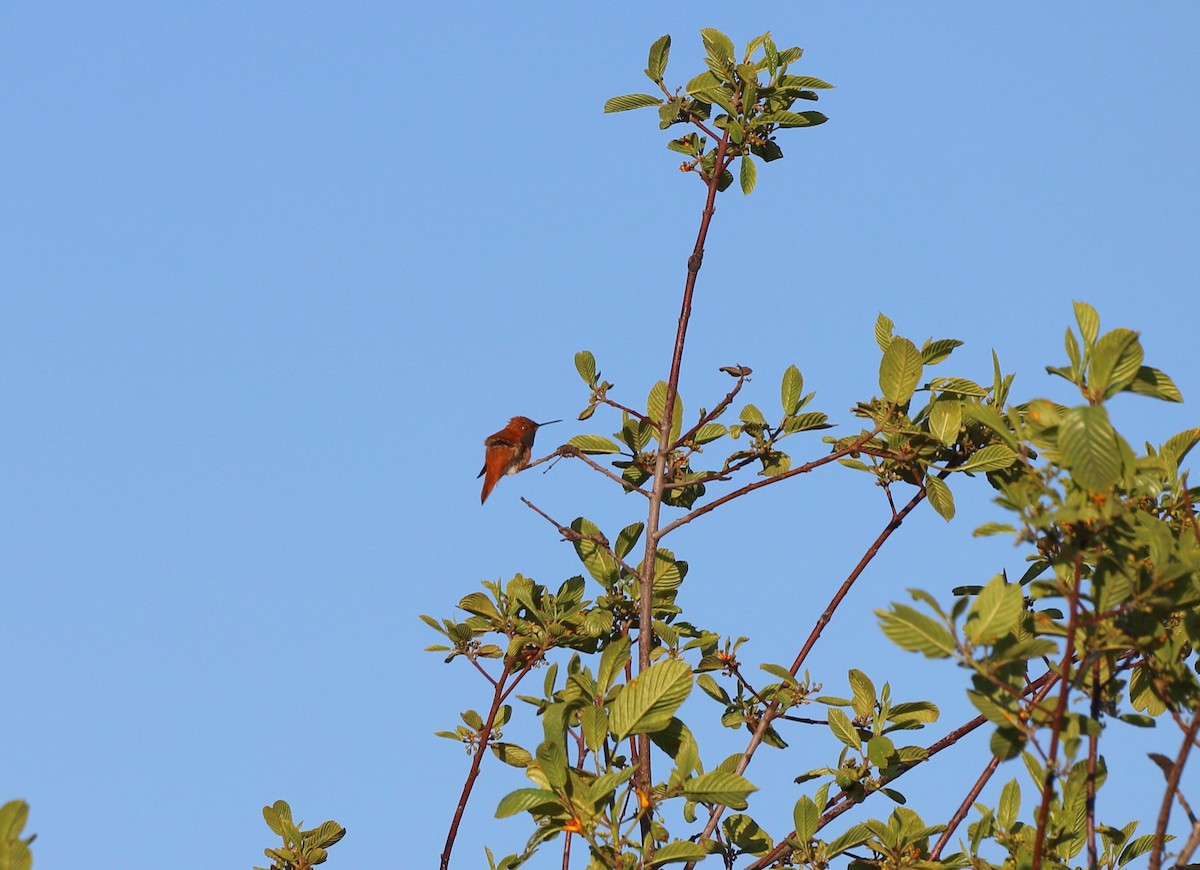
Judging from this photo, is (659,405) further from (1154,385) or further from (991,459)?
(1154,385)

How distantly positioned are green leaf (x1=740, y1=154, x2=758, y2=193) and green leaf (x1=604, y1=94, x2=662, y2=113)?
0.42 meters

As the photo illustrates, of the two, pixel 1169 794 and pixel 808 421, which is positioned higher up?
pixel 808 421

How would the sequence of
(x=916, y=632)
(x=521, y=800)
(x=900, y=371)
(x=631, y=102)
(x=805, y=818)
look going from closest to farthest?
(x=916, y=632), (x=521, y=800), (x=805, y=818), (x=900, y=371), (x=631, y=102)

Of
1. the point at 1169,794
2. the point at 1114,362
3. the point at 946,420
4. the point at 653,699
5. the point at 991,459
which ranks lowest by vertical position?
the point at 1169,794

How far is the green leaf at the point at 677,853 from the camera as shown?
2998mm

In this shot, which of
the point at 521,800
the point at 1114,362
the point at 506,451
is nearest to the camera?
the point at 1114,362

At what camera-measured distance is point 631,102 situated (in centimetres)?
466

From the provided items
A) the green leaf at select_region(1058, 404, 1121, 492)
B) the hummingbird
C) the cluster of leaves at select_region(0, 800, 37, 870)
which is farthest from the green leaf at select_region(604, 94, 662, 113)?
the hummingbird

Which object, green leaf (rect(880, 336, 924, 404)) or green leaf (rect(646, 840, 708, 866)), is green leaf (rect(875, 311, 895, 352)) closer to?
green leaf (rect(880, 336, 924, 404))

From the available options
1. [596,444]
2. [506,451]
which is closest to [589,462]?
[596,444]

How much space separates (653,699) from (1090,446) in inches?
47.9

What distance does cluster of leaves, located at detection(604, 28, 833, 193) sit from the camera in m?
4.48

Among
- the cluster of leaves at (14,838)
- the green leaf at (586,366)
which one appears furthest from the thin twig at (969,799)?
the cluster of leaves at (14,838)

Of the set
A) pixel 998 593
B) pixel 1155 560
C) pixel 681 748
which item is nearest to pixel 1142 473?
pixel 1155 560
